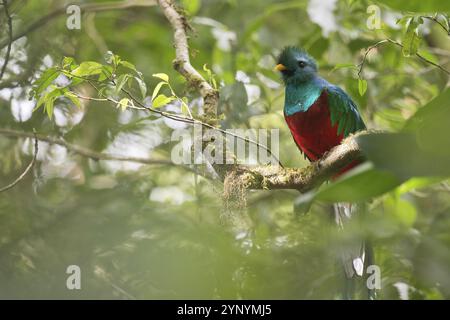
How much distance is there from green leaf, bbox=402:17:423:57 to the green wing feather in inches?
48.0

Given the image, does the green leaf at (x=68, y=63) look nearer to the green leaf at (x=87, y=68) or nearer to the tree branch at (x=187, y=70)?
the green leaf at (x=87, y=68)

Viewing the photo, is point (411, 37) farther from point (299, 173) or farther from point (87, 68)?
point (87, 68)

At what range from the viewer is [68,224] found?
3617 mm

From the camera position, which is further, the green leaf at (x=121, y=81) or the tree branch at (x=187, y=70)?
the tree branch at (x=187, y=70)

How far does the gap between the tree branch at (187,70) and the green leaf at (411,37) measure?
822 mm

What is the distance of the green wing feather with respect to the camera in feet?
11.1

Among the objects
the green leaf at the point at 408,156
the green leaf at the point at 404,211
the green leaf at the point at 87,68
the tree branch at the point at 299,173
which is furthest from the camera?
the green leaf at the point at 404,211

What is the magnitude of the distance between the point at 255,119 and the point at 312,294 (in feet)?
5.42

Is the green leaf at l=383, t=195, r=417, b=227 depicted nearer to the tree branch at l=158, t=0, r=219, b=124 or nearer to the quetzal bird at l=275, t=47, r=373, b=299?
the quetzal bird at l=275, t=47, r=373, b=299

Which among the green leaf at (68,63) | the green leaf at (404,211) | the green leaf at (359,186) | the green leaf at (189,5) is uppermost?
the green leaf at (189,5)

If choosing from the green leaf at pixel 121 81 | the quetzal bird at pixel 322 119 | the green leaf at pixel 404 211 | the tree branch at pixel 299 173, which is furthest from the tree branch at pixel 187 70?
the green leaf at pixel 404 211

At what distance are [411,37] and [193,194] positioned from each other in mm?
2288

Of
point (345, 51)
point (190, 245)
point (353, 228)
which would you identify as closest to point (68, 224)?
point (190, 245)

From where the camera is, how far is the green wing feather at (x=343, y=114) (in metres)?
3.38
